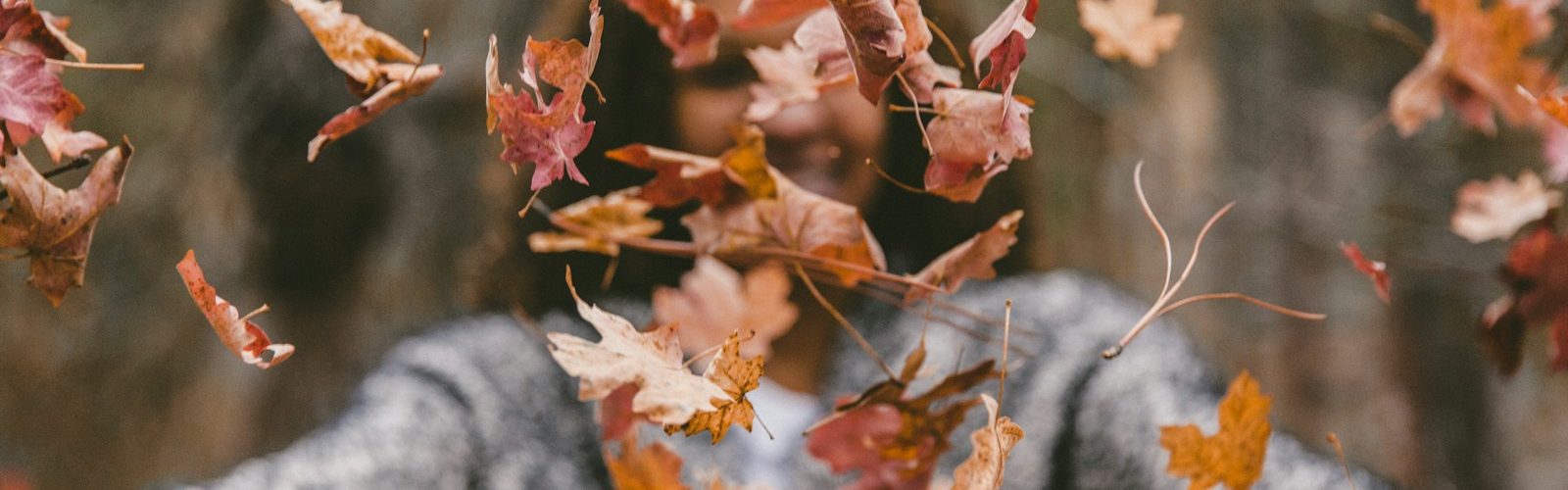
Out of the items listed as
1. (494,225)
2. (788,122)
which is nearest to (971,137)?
(788,122)

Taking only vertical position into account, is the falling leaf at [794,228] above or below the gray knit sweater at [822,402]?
above

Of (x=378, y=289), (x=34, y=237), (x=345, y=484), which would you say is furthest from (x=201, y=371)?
(x=34, y=237)

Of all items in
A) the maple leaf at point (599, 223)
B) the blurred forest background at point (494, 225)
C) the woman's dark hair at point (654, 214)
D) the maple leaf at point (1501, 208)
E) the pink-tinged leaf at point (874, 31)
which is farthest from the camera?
the blurred forest background at point (494, 225)

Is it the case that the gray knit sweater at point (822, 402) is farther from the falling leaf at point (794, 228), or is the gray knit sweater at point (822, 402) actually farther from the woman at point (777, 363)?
the falling leaf at point (794, 228)

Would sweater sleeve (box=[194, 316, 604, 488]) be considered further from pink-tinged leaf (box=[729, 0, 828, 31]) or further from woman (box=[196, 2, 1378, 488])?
pink-tinged leaf (box=[729, 0, 828, 31])

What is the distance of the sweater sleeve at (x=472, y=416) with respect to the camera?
66 cm

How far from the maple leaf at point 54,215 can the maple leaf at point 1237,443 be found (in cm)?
25

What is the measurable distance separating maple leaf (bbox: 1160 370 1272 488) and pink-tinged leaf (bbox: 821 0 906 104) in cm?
13

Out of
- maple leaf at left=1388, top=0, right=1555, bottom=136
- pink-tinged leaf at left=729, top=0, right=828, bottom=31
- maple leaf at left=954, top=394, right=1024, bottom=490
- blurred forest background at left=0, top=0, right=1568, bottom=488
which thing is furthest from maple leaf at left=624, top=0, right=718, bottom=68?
blurred forest background at left=0, top=0, right=1568, bottom=488

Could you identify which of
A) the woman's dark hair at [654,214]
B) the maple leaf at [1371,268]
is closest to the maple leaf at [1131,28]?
the maple leaf at [1371,268]

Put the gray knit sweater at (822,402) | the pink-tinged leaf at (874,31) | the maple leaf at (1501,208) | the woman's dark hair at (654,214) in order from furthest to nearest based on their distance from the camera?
the woman's dark hair at (654,214), the gray knit sweater at (822,402), the maple leaf at (1501,208), the pink-tinged leaf at (874,31)

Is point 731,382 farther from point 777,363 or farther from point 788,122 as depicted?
point 777,363

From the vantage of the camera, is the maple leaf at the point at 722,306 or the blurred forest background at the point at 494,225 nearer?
the maple leaf at the point at 722,306

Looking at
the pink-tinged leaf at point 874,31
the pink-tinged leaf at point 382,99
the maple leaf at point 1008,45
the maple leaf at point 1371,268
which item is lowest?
the maple leaf at point 1371,268
